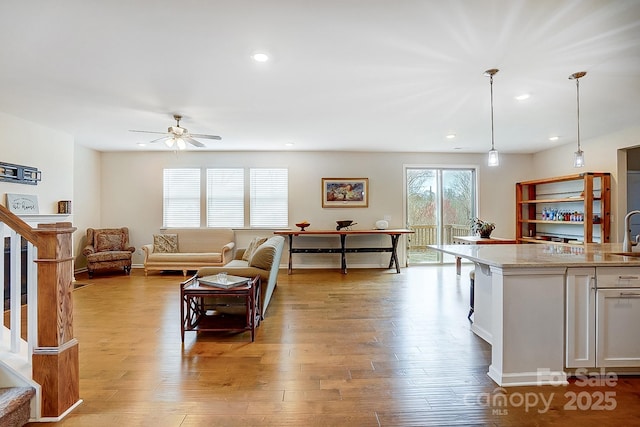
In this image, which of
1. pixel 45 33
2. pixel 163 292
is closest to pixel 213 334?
pixel 163 292

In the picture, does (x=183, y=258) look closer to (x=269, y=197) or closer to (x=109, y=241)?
(x=109, y=241)

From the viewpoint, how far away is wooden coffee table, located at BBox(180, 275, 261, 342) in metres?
2.99

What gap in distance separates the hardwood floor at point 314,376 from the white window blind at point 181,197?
2.96 m

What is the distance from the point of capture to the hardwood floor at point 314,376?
1.92 metres

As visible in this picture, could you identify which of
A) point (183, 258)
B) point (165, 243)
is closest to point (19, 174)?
point (165, 243)

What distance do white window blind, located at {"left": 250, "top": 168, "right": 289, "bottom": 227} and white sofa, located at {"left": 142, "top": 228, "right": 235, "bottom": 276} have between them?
0.71 meters

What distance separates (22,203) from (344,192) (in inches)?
211

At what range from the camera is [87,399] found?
2.08 m

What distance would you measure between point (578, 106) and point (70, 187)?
25.3 ft

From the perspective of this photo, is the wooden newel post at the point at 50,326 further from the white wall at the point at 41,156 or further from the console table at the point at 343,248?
the console table at the point at 343,248

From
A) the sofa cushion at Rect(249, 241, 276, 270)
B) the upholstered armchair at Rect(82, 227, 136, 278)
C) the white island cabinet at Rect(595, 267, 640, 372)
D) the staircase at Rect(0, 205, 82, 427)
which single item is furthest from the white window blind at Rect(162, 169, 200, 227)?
the white island cabinet at Rect(595, 267, 640, 372)

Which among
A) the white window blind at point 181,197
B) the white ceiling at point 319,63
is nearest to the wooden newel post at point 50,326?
the white ceiling at point 319,63

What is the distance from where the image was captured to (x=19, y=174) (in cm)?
445

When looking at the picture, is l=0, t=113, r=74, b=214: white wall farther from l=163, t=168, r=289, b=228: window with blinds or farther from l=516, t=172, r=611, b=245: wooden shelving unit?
l=516, t=172, r=611, b=245: wooden shelving unit
